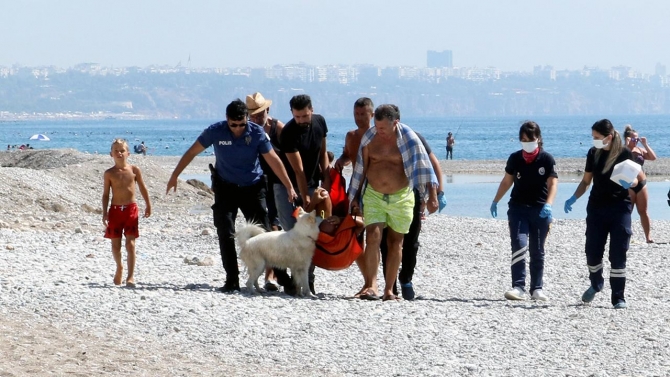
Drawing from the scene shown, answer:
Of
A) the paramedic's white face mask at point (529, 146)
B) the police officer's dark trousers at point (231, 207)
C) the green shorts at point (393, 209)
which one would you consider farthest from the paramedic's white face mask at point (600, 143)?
the police officer's dark trousers at point (231, 207)

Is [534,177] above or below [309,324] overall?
above

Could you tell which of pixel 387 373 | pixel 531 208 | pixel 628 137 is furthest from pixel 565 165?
pixel 387 373

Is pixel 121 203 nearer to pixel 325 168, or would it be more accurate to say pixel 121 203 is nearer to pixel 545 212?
pixel 325 168

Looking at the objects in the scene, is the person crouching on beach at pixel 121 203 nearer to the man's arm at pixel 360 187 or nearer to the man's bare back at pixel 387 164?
the man's arm at pixel 360 187

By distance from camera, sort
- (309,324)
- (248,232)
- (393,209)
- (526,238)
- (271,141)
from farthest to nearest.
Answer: (271,141) < (526,238) < (248,232) < (393,209) < (309,324)

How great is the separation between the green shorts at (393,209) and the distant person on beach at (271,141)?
34.9 inches

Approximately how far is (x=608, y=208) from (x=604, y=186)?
18 cm

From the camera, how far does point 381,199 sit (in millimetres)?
9492

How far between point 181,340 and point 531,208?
3.58 metres

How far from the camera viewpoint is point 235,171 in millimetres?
9523

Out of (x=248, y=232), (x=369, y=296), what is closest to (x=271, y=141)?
(x=248, y=232)

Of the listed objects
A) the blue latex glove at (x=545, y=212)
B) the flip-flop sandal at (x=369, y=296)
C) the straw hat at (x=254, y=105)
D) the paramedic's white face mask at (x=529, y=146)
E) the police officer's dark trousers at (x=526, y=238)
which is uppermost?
the straw hat at (x=254, y=105)

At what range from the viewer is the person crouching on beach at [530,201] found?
9766 millimetres

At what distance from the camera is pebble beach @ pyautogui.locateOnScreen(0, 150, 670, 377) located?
23.4ft
